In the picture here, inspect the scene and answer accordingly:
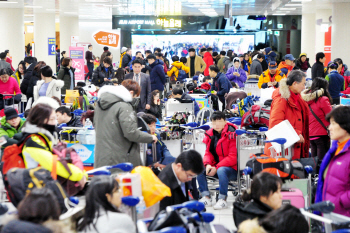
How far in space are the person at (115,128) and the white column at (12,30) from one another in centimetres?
1579

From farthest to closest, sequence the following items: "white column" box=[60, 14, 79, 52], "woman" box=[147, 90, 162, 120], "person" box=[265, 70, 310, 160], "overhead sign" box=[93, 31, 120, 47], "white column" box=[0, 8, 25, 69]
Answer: "white column" box=[60, 14, 79, 52] < "overhead sign" box=[93, 31, 120, 47] < "white column" box=[0, 8, 25, 69] < "woman" box=[147, 90, 162, 120] < "person" box=[265, 70, 310, 160]

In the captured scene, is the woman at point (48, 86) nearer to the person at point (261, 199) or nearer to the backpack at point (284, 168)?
the backpack at point (284, 168)

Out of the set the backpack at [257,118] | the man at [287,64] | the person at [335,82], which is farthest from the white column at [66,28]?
the backpack at [257,118]

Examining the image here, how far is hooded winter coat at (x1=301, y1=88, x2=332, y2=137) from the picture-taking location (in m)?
6.53

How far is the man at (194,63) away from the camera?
17844mm

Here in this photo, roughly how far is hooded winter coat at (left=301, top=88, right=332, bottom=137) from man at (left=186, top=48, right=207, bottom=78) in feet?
36.9

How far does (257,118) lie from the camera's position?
7352mm

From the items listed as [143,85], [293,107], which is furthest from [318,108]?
[143,85]

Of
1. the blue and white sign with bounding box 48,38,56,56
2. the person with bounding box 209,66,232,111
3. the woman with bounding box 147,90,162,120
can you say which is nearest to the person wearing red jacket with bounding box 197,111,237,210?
the woman with bounding box 147,90,162,120

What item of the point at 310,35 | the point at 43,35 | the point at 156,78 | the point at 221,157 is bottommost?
the point at 221,157

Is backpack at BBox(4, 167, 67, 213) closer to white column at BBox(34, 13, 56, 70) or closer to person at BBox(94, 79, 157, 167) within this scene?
person at BBox(94, 79, 157, 167)

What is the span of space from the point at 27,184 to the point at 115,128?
1.62 m

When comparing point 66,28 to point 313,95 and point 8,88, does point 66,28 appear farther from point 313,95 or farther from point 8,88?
point 313,95

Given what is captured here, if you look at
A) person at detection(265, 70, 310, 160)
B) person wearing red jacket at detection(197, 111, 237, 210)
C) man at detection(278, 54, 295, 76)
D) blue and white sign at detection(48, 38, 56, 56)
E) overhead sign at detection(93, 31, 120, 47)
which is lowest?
person wearing red jacket at detection(197, 111, 237, 210)
